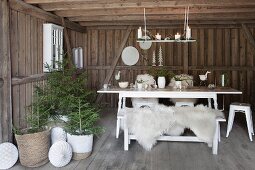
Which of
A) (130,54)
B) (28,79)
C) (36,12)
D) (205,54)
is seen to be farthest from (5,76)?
(205,54)

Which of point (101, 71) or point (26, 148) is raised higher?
point (101, 71)

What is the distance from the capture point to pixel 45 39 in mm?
5629

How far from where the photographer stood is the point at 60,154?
3.64m

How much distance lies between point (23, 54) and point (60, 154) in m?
2.08

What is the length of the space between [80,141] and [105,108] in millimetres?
4452

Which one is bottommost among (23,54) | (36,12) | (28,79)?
(28,79)

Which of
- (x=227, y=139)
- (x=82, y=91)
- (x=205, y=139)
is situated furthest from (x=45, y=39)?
(x=227, y=139)

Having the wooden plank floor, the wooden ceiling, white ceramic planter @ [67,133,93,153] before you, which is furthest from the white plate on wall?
white ceramic planter @ [67,133,93,153]

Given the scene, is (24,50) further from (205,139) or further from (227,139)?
(227,139)

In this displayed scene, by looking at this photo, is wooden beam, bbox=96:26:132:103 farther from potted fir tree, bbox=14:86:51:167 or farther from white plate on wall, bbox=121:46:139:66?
potted fir tree, bbox=14:86:51:167

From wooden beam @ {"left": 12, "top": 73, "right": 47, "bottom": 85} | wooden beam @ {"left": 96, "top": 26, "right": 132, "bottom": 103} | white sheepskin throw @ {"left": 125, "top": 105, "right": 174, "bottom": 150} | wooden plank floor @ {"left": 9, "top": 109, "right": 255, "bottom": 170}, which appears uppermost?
wooden beam @ {"left": 96, "top": 26, "right": 132, "bottom": 103}

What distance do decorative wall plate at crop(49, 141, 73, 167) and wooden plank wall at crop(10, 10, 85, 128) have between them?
1148 millimetres

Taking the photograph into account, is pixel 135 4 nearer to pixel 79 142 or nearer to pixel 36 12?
pixel 36 12

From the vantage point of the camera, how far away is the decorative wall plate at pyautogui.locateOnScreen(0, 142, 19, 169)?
3607 millimetres
